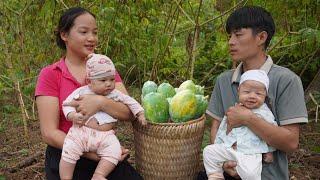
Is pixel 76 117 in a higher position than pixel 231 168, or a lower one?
higher

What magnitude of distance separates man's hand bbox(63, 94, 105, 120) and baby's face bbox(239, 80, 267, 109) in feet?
2.73


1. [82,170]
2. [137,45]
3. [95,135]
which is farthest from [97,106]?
[137,45]

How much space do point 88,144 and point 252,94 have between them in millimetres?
977

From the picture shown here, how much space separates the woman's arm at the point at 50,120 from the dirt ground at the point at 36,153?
1539mm

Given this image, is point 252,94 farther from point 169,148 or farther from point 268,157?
point 169,148

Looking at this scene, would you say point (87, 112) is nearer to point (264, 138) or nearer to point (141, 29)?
point (264, 138)

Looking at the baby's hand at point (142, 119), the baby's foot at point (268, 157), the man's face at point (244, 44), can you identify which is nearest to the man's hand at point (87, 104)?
the baby's hand at point (142, 119)

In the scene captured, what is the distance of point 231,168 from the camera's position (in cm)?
261

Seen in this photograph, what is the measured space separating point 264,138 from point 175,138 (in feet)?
1.85

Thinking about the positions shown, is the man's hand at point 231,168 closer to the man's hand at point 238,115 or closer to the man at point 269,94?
the man at point 269,94

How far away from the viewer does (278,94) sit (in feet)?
8.41

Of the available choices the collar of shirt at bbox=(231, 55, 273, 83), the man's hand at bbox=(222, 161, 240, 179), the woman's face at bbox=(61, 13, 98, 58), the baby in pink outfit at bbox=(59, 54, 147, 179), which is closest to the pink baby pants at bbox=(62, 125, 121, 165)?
the baby in pink outfit at bbox=(59, 54, 147, 179)

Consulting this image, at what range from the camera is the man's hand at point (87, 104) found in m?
2.73

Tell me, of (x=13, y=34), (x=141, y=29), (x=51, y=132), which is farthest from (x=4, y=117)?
(x=51, y=132)
